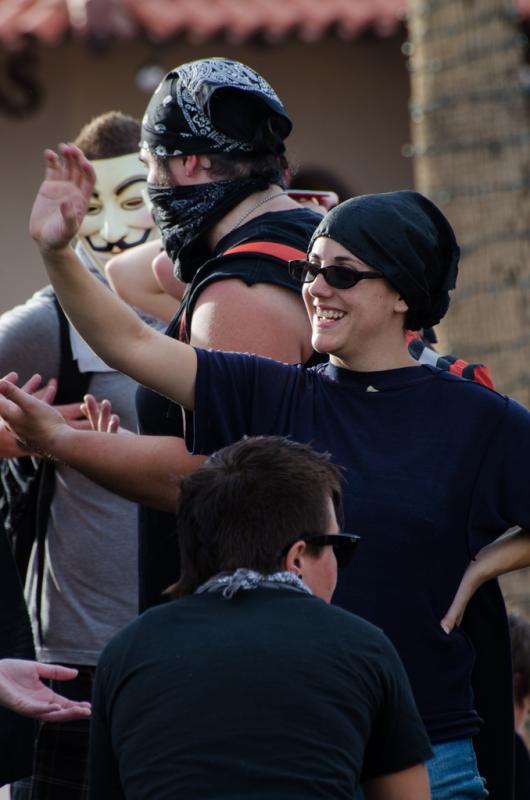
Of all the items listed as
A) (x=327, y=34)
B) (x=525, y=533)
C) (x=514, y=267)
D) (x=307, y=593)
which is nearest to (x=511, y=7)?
(x=514, y=267)

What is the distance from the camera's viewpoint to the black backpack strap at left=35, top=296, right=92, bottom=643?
13.9ft

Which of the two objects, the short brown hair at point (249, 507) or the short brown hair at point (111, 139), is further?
the short brown hair at point (111, 139)

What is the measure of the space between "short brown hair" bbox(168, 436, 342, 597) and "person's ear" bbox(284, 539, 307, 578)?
2cm

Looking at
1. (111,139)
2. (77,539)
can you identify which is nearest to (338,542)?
(77,539)

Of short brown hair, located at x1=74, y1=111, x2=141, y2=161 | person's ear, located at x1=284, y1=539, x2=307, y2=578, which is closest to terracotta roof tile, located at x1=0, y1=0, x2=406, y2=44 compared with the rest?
short brown hair, located at x1=74, y1=111, x2=141, y2=161

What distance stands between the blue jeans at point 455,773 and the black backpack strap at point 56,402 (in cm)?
170

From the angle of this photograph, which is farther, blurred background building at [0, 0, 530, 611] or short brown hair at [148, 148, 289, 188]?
blurred background building at [0, 0, 530, 611]

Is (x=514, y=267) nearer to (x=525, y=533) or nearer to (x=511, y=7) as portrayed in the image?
Answer: (x=511, y=7)

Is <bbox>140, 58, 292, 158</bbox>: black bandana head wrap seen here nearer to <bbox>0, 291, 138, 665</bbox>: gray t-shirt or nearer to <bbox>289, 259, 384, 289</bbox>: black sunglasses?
<bbox>289, 259, 384, 289</bbox>: black sunglasses

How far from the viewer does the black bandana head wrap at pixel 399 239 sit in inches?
115

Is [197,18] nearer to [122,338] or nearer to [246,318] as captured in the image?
[246,318]

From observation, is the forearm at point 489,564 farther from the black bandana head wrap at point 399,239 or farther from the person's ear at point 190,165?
the person's ear at point 190,165

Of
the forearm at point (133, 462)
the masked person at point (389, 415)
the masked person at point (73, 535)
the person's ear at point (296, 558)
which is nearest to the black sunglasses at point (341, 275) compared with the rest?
the masked person at point (389, 415)

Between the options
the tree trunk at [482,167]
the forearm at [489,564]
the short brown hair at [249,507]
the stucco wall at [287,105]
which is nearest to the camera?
the short brown hair at [249,507]
